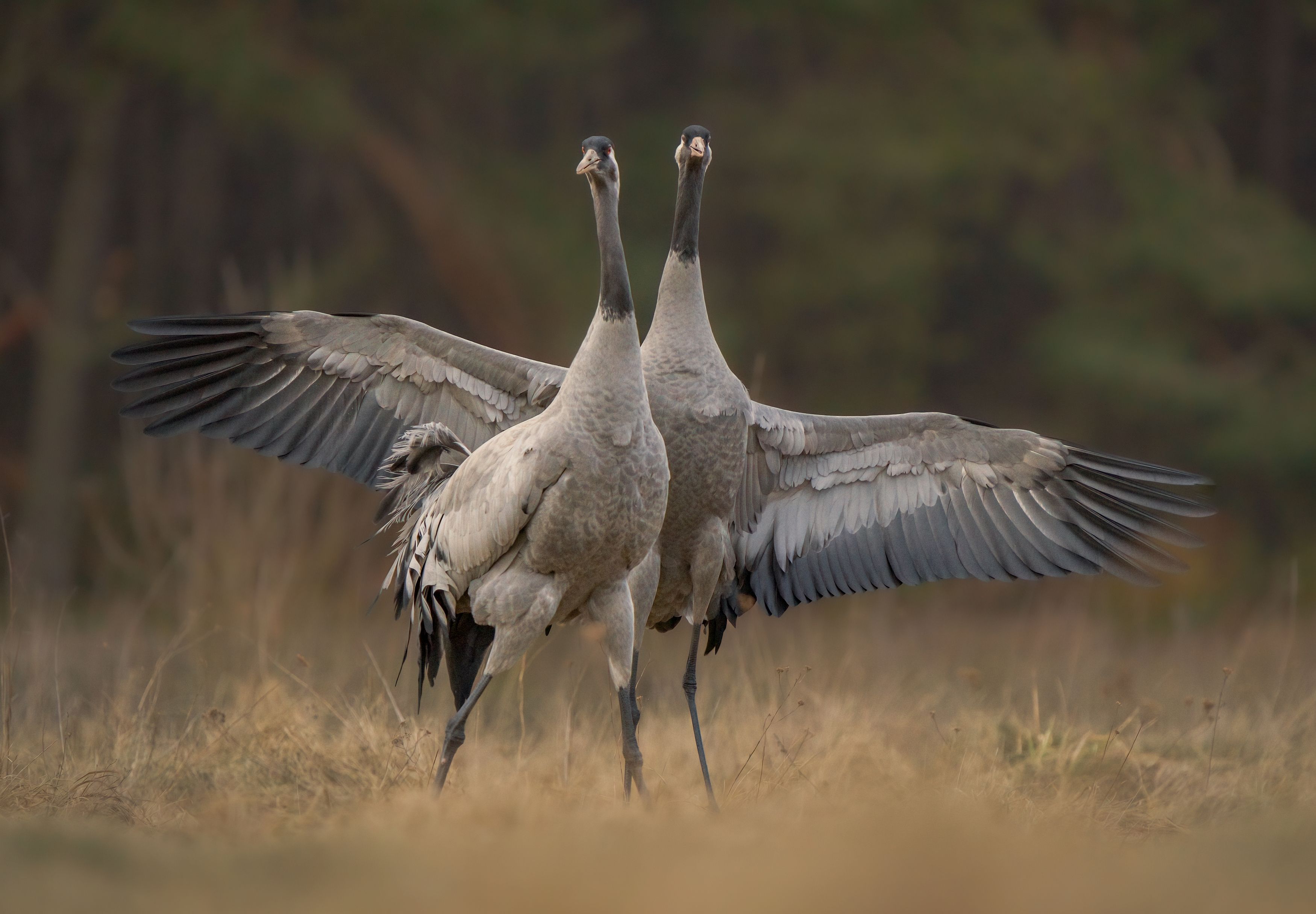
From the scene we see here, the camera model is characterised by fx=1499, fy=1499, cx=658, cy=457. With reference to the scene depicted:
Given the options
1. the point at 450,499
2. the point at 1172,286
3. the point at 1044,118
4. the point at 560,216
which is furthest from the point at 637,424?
the point at 1172,286

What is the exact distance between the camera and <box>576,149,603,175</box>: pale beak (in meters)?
4.23

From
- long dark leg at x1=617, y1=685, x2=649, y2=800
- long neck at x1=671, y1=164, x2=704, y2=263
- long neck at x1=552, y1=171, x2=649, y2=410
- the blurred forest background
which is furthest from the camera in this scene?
the blurred forest background

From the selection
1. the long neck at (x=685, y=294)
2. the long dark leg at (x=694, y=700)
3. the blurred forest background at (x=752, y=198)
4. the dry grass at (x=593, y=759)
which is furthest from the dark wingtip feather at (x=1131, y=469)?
the blurred forest background at (x=752, y=198)

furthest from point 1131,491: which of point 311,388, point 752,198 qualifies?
point 752,198

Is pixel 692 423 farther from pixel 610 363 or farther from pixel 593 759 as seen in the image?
pixel 593 759

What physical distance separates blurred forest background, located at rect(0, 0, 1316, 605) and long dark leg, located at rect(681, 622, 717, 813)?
6.28 m

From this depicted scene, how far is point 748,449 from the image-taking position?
508 cm

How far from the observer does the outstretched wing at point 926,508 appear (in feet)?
16.5

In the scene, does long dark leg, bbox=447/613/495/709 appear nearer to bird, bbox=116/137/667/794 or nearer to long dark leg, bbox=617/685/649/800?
bird, bbox=116/137/667/794

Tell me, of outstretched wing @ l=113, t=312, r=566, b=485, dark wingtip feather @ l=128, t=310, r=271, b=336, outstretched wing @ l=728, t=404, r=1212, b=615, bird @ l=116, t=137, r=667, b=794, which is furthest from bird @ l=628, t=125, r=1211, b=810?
dark wingtip feather @ l=128, t=310, r=271, b=336

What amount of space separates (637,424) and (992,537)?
1700 mm

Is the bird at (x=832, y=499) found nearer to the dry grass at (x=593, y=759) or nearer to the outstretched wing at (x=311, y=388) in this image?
the dry grass at (x=593, y=759)

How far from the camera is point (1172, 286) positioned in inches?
518

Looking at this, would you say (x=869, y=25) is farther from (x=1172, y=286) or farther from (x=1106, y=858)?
(x=1106, y=858)
